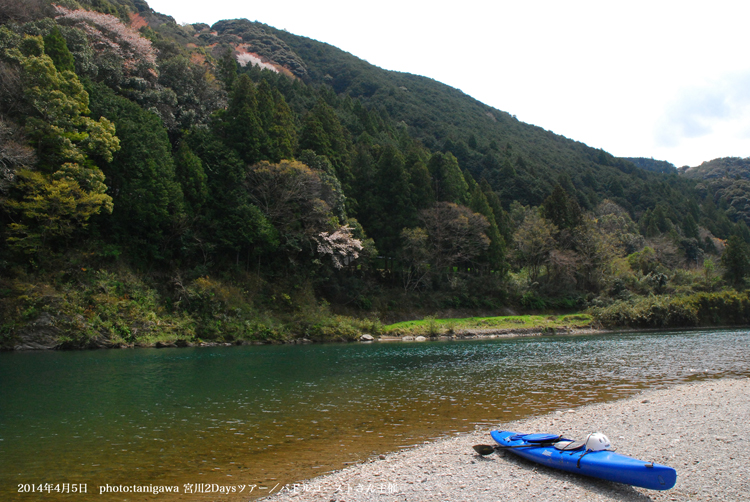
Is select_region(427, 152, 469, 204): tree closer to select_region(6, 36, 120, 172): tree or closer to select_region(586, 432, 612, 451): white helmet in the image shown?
select_region(6, 36, 120, 172): tree

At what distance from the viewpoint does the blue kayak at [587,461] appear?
584cm

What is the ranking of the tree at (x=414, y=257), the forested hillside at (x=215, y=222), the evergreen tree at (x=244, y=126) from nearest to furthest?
the forested hillside at (x=215, y=222) < the evergreen tree at (x=244, y=126) < the tree at (x=414, y=257)

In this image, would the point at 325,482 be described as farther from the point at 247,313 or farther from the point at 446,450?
the point at 247,313

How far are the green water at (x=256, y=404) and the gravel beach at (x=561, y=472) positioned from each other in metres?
0.88

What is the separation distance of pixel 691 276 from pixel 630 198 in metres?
66.7

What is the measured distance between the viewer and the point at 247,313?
32688 millimetres

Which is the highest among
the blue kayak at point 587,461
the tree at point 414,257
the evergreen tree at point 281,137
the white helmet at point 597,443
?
the evergreen tree at point 281,137

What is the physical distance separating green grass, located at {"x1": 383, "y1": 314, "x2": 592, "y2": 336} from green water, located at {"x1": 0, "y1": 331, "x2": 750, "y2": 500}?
1342cm

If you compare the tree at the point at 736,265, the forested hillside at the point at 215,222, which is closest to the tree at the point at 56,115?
the forested hillside at the point at 215,222

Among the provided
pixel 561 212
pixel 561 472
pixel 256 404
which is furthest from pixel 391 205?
pixel 561 472

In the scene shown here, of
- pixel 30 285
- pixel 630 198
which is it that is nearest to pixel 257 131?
pixel 30 285

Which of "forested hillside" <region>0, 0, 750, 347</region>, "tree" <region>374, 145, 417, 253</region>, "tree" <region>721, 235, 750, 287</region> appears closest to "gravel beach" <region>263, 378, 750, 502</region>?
"forested hillside" <region>0, 0, 750, 347</region>

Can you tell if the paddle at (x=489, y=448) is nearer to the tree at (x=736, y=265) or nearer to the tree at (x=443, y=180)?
the tree at (x=443, y=180)

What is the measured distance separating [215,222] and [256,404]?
25204mm
